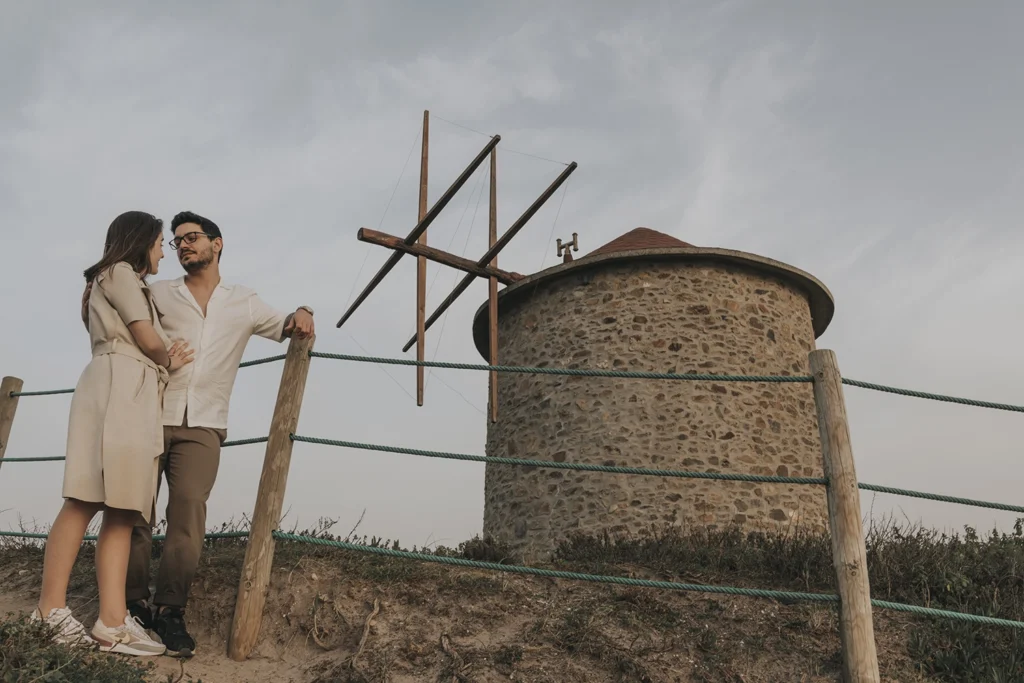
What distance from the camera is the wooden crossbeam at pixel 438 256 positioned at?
11.2 m

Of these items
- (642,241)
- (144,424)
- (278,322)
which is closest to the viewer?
(144,424)

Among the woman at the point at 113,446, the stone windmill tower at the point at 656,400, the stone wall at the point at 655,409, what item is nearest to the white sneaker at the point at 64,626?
the woman at the point at 113,446

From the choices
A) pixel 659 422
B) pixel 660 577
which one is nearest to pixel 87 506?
pixel 660 577

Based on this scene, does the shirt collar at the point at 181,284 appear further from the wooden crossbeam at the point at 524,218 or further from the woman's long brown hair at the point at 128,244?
the wooden crossbeam at the point at 524,218

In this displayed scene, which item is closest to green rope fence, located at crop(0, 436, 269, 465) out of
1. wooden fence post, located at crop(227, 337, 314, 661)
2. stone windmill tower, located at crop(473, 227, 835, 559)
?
wooden fence post, located at crop(227, 337, 314, 661)

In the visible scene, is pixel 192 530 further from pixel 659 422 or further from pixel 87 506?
pixel 659 422

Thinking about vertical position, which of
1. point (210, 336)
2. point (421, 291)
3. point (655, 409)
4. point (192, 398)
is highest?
point (421, 291)

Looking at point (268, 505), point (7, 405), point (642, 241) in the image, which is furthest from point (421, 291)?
point (268, 505)

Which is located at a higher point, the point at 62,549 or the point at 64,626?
the point at 62,549

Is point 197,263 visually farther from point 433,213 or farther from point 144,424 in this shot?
point 433,213

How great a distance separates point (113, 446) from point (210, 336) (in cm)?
71

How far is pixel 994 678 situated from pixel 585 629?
5.96 feet

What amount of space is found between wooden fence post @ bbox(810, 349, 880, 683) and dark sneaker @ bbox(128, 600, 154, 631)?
9.98 ft

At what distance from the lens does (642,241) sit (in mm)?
11109
